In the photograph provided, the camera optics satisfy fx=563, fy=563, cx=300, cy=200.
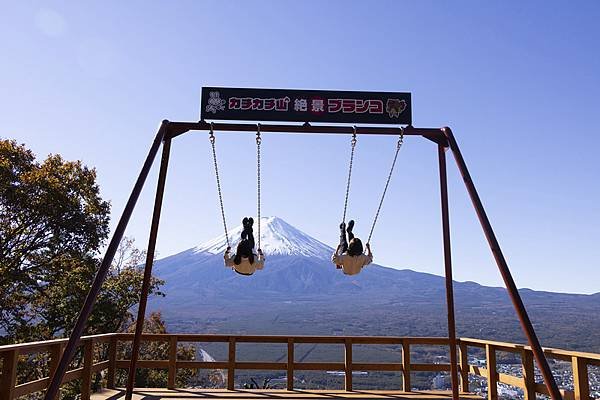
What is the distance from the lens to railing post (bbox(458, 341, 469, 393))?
6961 mm

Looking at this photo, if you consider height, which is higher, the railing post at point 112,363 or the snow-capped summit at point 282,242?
the snow-capped summit at point 282,242

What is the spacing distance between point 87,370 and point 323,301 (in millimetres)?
118135

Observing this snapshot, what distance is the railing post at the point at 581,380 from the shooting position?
4.49 metres

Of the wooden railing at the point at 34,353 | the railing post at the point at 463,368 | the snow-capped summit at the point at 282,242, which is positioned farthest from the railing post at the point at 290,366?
the snow-capped summit at the point at 282,242

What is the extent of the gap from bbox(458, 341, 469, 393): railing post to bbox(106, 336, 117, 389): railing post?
431 cm

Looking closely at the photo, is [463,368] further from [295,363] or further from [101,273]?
[101,273]

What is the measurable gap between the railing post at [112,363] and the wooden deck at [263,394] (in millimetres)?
237

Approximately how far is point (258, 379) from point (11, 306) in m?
30.3

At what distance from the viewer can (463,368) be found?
277 inches

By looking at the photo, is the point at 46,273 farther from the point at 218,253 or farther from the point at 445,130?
the point at 218,253

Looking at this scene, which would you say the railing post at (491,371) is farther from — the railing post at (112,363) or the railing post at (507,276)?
the railing post at (112,363)

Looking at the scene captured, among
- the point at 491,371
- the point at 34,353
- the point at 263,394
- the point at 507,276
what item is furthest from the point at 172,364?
the point at 507,276

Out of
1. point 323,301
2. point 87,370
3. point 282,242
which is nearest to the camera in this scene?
point 87,370

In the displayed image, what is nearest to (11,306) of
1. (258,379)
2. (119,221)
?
(119,221)
